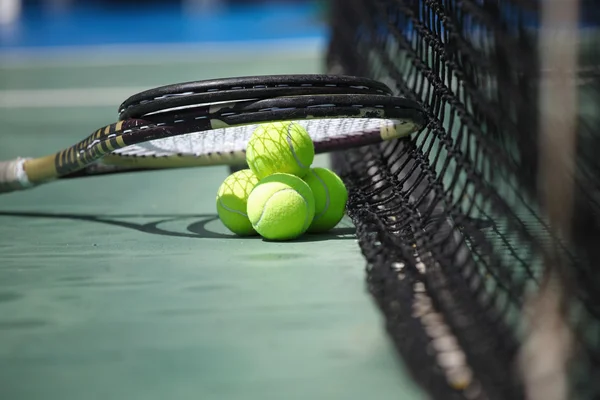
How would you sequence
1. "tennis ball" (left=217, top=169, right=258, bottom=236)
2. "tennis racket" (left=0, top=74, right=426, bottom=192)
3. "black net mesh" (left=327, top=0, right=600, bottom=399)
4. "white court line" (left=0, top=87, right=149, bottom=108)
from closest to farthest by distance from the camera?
"black net mesh" (left=327, top=0, right=600, bottom=399) → "tennis racket" (left=0, top=74, right=426, bottom=192) → "tennis ball" (left=217, top=169, right=258, bottom=236) → "white court line" (left=0, top=87, right=149, bottom=108)

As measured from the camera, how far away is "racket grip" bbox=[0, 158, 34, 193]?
300 centimetres

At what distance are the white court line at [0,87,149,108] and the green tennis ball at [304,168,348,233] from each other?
13.3 feet

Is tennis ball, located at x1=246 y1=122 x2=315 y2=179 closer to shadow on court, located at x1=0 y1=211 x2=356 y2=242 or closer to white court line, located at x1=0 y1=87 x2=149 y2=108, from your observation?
shadow on court, located at x1=0 y1=211 x2=356 y2=242

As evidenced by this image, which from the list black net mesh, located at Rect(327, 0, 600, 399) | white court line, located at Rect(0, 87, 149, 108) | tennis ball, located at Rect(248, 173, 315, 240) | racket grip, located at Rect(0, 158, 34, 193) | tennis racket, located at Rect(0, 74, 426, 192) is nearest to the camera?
black net mesh, located at Rect(327, 0, 600, 399)

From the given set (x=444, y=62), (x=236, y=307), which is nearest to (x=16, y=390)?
(x=236, y=307)

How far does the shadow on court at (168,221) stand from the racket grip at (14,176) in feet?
0.30

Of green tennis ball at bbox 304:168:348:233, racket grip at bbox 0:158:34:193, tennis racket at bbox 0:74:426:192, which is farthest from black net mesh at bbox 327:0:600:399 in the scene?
racket grip at bbox 0:158:34:193

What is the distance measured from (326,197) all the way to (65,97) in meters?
5.01

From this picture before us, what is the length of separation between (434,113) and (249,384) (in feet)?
4.96

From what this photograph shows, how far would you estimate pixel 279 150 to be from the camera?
7.73 feet

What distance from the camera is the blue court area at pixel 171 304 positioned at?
143 centimetres

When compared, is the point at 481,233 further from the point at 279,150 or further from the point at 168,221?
the point at 168,221

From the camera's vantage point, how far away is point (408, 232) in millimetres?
2289

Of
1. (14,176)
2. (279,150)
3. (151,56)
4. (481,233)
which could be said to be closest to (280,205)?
(279,150)
